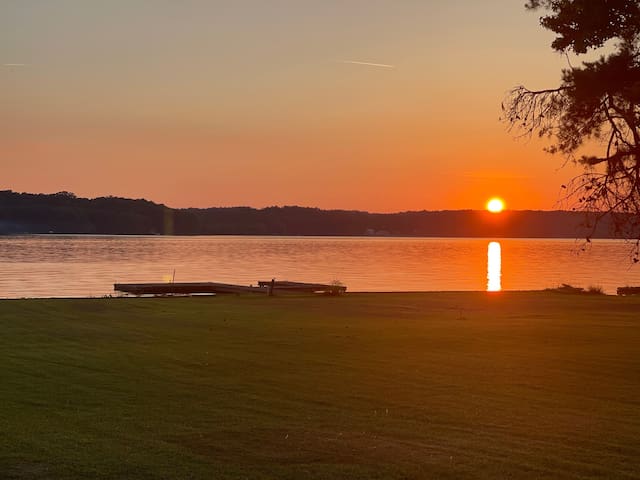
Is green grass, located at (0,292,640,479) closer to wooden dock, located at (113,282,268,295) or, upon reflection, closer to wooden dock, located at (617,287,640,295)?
wooden dock, located at (113,282,268,295)

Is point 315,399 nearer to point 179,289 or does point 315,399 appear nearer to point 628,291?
point 179,289

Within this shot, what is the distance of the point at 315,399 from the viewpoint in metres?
12.3

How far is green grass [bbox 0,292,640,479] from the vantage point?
8.84m

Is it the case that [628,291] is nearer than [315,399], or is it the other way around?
[315,399]

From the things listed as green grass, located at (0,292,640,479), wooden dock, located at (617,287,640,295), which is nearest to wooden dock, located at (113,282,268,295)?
wooden dock, located at (617,287,640,295)

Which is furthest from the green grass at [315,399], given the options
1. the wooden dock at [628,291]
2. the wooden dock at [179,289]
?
the wooden dock at [628,291]

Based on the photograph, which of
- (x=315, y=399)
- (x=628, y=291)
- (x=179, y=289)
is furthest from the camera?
(x=179, y=289)

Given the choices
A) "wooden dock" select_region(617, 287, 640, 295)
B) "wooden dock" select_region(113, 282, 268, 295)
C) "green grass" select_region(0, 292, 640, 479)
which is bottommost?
"wooden dock" select_region(113, 282, 268, 295)

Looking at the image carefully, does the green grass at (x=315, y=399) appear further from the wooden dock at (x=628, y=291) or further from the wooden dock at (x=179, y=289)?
the wooden dock at (x=628, y=291)

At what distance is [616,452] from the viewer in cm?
938

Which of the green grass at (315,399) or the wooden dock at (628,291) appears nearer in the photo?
the green grass at (315,399)

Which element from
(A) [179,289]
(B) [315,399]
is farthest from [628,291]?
(B) [315,399]

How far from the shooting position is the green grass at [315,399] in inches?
348

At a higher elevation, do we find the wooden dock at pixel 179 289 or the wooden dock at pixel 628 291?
the wooden dock at pixel 628 291
